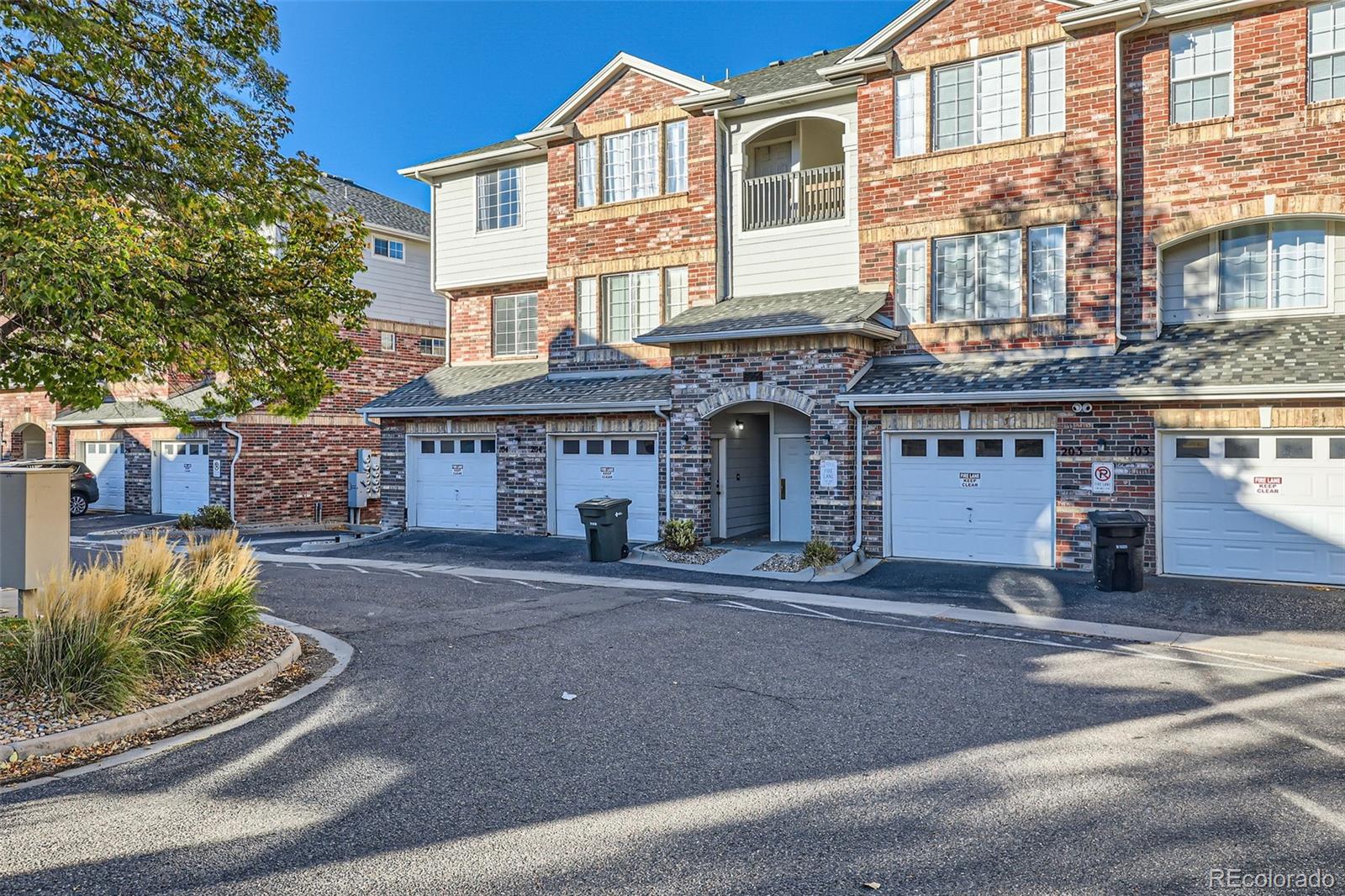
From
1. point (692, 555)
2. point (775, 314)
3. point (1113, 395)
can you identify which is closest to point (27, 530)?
point (692, 555)

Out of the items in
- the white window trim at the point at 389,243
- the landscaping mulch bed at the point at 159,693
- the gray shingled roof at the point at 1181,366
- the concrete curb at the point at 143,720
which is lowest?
the concrete curb at the point at 143,720

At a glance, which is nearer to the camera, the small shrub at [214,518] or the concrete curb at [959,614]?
the concrete curb at [959,614]

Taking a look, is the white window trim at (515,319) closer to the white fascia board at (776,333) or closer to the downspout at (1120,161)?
the white fascia board at (776,333)

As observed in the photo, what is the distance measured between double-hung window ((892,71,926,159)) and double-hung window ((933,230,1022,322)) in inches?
75.5

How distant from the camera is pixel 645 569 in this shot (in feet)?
52.1

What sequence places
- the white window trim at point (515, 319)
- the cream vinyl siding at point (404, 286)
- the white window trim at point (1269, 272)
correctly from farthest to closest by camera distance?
the cream vinyl siding at point (404, 286), the white window trim at point (515, 319), the white window trim at point (1269, 272)

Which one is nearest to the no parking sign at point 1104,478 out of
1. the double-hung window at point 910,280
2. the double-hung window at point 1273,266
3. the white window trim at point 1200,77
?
the double-hung window at point 1273,266

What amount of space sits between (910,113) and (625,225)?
6.43 metres

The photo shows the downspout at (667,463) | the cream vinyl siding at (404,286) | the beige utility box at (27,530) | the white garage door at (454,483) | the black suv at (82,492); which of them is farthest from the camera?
the black suv at (82,492)

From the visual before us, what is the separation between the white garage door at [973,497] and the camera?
14.9 m

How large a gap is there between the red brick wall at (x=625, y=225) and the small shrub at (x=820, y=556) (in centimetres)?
597

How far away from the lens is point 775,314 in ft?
55.5

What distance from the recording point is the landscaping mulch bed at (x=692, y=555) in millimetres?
16320

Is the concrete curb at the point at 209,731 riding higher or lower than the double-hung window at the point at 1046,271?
lower
